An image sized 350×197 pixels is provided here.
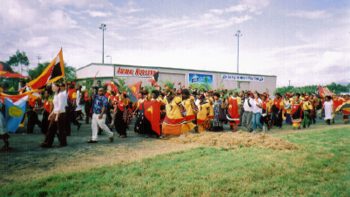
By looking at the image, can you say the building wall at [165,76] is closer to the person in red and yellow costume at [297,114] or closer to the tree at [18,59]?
the person in red and yellow costume at [297,114]

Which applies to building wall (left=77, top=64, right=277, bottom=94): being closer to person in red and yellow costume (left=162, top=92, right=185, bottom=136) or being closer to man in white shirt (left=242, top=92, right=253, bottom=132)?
man in white shirt (left=242, top=92, right=253, bottom=132)

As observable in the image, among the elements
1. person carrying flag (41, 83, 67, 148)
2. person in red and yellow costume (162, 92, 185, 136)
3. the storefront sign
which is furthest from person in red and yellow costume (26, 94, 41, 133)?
the storefront sign

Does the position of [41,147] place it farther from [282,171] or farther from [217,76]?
[217,76]

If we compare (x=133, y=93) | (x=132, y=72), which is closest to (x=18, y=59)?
(x=132, y=72)

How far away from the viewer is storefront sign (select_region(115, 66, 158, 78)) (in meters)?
36.1

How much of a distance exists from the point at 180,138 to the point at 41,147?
4.31 m

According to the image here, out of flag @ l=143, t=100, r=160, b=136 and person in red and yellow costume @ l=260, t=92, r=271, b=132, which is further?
person in red and yellow costume @ l=260, t=92, r=271, b=132

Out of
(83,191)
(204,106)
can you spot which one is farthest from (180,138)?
(83,191)

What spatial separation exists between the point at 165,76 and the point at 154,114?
28.2 m

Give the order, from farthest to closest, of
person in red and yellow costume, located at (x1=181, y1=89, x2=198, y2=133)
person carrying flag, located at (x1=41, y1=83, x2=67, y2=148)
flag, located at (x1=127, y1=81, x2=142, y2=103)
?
1. flag, located at (x1=127, y1=81, x2=142, y2=103)
2. person in red and yellow costume, located at (x1=181, y1=89, x2=198, y2=133)
3. person carrying flag, located at (x1=41, y1=83, x2=67, y2=148)

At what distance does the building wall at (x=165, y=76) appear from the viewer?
36.7m

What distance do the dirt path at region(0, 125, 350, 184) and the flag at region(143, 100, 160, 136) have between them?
1.00m

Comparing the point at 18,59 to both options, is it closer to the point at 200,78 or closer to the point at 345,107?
the point at 200,78

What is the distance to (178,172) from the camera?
5.88 meters
